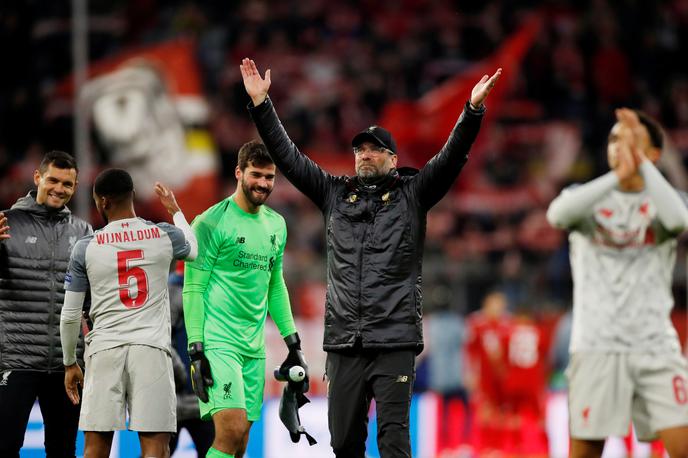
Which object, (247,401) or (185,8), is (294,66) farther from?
(247,401)

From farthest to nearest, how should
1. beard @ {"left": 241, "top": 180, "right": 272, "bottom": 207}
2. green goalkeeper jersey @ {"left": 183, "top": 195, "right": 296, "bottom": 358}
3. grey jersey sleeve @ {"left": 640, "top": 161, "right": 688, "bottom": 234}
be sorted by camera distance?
beard @ {"left": 241, "top": 180, "right": 272, "bottom": 207}, green goalkeeper jersey @ {"left": 183, "top": 195, "right": 296, "bottom": 358}, grey jersey sleeve @ {"left": 640, "top": 161, "right": 688, "bottom": 234}

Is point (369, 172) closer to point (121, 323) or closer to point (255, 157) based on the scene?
point (255, 157)

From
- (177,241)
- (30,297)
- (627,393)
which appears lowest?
(627,393)

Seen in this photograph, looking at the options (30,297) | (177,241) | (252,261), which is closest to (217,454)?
(252,261)

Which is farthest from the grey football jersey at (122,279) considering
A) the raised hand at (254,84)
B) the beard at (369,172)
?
the beard at (369,172)

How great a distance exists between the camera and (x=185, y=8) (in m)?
23.8

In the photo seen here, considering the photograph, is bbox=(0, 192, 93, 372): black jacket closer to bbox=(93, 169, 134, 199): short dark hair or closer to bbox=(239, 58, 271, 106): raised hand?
bbox=(93, 169, 134, 199): short dark hair

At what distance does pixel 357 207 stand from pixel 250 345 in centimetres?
119

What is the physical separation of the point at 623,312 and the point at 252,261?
2614mm

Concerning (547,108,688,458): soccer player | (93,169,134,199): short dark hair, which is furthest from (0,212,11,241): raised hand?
(547,108,688,458): soccer player

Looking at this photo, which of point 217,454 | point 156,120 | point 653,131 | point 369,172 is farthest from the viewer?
point 156,120

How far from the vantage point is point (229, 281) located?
802 cm

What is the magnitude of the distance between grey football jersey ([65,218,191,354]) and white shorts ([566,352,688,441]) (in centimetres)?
249

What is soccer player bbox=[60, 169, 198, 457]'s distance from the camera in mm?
7168
